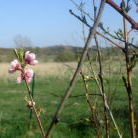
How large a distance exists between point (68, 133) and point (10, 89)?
1099cm

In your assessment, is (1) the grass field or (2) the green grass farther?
(2) the green grass

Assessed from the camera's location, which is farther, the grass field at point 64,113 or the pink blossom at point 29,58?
the grass field at point 64,113

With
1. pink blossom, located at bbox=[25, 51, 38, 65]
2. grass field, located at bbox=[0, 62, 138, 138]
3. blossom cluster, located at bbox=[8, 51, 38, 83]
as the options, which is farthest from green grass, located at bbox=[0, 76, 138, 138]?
pink blossom, located at bbox=[25, 51, 38, 65]

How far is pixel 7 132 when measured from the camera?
8.72 metres

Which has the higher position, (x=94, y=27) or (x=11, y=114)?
(x=94, y=27)

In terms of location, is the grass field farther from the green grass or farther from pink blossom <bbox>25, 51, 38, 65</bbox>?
pink blossom <bbox>25, 51, 38, 65</bbox>

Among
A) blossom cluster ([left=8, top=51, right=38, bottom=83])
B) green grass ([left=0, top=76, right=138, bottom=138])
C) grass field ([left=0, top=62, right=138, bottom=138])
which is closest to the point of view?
blossom cluster ([left=8, top=51, right=38, bottom=83])

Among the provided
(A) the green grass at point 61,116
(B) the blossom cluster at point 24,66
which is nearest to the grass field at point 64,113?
(A) the green grass at point 61,116

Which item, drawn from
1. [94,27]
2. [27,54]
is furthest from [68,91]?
[27,54]

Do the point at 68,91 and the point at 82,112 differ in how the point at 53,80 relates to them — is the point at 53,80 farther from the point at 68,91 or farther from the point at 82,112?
the point at 68,91

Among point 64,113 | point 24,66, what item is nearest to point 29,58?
point 24,66

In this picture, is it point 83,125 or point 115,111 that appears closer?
point 83,125

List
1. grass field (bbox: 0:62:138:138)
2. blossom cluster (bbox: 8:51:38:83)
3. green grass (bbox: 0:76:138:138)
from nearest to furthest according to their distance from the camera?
blossom cluster (bbox: 8:51:38:83)
grass field (bbox: 0:62:138:138)
green grass (bbox: 0:76:138:138)

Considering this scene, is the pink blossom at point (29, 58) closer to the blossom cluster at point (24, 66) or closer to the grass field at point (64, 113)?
the blossom cluster at point (24, 66)
